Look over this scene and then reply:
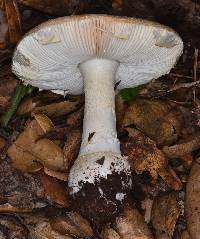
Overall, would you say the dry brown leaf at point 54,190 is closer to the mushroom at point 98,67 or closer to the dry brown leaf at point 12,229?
the mushroom at point 98,67

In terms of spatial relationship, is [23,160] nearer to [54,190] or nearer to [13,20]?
[54,190]

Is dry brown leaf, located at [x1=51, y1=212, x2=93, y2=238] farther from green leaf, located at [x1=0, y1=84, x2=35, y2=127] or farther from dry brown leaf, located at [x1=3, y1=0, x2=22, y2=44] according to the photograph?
dry brown leaf, located at [x1=3, y1=0, x2=22, y2=44]

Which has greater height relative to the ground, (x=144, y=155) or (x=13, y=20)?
(x=13, y=20)

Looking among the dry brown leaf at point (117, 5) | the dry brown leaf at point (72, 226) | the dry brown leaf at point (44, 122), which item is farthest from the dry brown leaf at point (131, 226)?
the dry brown leaf at point (117, 5)

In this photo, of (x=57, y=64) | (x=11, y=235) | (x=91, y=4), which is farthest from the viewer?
(x=91, y=4)

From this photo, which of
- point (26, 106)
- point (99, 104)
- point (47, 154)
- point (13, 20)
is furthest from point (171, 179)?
point (13, 20)

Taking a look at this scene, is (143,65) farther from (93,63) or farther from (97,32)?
(97,32)

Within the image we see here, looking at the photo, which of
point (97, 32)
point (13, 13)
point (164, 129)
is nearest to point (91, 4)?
point (13, 13)
